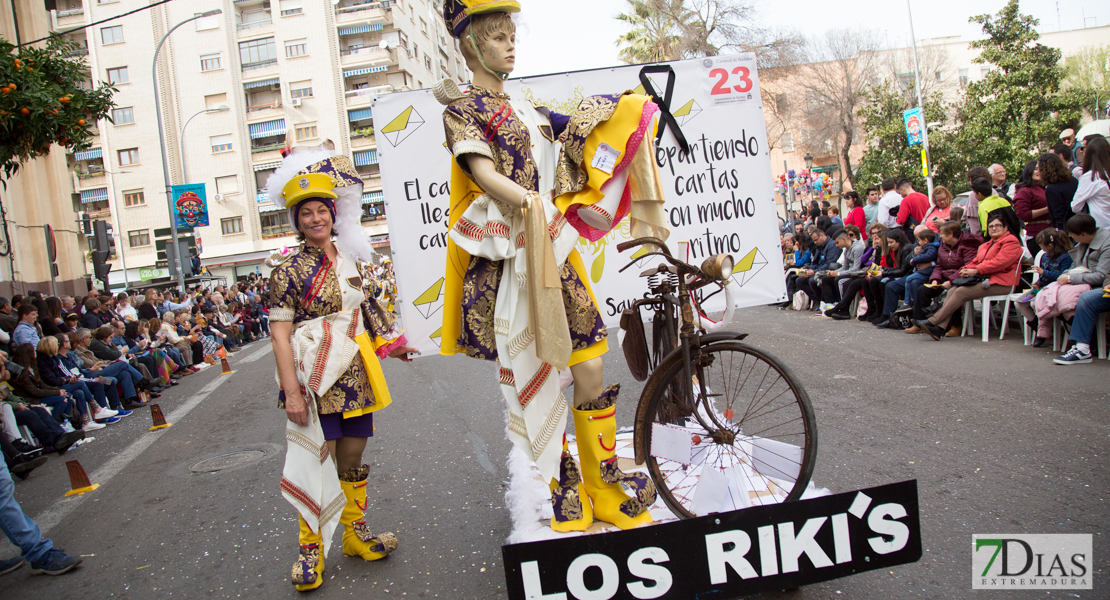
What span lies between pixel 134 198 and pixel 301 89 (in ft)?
42.6

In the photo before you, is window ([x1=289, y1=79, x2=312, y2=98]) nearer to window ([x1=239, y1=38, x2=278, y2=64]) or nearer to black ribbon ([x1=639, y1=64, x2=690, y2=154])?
window ([x1=239, y1=38, x2=278, y2=64])

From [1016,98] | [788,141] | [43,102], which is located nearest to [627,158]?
[43,102]

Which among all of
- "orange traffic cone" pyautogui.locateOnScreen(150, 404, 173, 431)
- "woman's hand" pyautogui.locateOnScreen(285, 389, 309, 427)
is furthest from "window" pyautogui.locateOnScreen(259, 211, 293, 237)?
"woman's hand" pyautogui.locateOnScreen(285, 389, 309, 427)

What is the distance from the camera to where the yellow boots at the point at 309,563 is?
9.54ft

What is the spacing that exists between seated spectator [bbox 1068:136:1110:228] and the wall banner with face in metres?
23.2

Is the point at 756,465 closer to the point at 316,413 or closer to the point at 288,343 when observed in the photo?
the point at 316,413

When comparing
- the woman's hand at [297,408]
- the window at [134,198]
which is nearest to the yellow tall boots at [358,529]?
the woman's hand at [297,408]

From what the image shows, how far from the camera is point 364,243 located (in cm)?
321

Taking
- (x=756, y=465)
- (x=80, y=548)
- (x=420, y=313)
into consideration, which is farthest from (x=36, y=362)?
(x=756, y=465)

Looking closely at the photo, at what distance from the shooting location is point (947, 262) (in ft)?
26.3

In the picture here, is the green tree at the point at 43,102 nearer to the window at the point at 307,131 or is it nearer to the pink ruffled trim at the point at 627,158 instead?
the pink ruffled trim at the point at 627,158

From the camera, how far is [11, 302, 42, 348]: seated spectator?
857 centimetres

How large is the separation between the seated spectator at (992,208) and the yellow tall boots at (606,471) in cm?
683

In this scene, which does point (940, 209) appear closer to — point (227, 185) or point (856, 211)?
point (856, 211)
